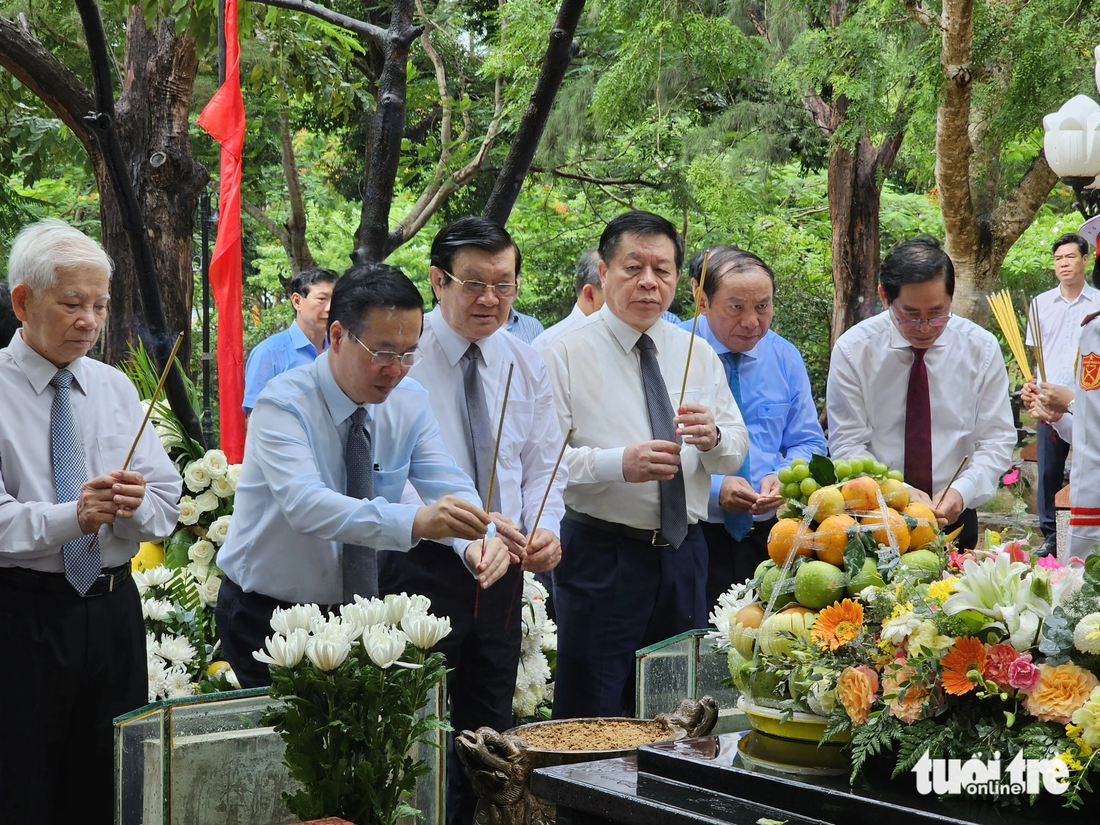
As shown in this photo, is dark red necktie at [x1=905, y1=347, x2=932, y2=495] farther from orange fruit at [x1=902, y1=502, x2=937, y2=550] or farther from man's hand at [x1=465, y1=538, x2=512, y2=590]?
orange fruit at [x1=902, y1=502, x2=937, y2=550]

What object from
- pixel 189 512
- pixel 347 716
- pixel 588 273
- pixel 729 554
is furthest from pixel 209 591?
pixel 588 273

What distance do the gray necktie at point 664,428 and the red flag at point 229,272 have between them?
2500 mm

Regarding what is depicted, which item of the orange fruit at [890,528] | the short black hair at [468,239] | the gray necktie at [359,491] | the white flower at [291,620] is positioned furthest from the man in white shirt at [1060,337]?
the white flower at [291,620]

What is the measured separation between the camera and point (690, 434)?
11.4ft

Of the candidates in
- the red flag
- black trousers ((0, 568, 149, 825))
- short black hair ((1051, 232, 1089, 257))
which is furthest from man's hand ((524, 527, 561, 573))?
short black hair ((1051, 232, 1089, 257))

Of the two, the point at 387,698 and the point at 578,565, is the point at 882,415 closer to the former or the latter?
the point at 578,565

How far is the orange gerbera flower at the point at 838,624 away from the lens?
1866 mm

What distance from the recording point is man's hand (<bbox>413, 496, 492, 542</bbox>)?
2705 mm

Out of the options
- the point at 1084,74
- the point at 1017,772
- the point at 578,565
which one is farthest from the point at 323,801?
the point at 1084,74

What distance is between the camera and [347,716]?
213 centimetres

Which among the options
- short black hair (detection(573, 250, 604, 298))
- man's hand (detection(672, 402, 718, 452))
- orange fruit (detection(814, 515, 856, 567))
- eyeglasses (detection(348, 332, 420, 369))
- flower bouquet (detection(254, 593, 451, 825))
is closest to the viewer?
orange fruit (detection(814, 515, 856, 567))

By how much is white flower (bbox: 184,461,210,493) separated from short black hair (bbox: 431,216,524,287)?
143cm

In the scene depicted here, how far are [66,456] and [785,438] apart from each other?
2.53 m

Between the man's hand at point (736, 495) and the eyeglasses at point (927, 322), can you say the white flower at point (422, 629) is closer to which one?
the man's hand at point (736, 495)
